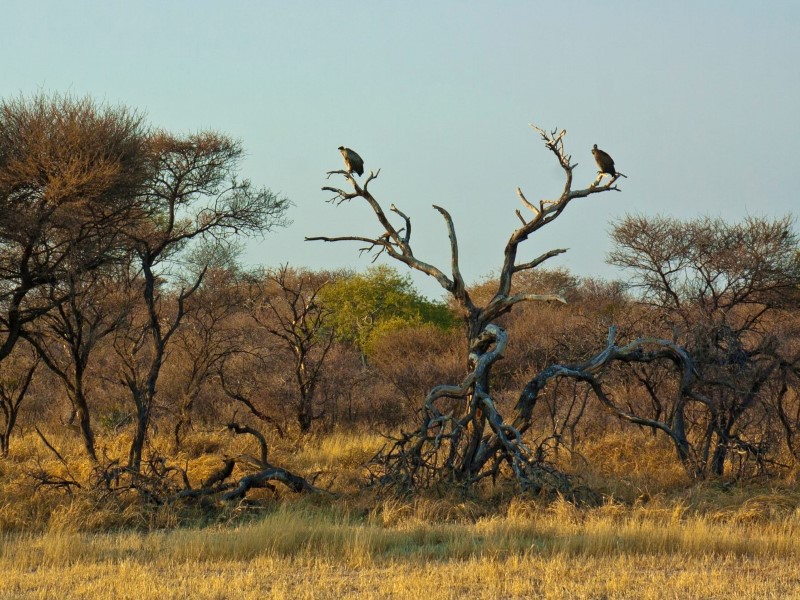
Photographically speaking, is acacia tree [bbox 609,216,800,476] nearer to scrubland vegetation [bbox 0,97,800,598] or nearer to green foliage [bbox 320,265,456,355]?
scrubland vegetation [bbox 0,97,800,598]

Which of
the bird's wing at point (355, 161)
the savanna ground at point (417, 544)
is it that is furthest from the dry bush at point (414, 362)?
the savanna ground at point (417, 544)

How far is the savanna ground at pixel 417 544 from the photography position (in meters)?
6.91

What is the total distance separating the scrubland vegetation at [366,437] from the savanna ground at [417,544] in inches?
1.3

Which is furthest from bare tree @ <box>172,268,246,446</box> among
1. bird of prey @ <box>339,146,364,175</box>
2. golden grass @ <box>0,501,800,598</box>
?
golden grass @ <box>0,501,800,598</box>

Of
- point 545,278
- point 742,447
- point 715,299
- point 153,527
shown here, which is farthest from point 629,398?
point 545,278

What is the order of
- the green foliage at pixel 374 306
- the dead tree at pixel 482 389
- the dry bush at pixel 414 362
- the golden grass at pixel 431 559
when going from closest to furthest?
1. the golden grass at pixel 431 559
2. the dead tree at pixel 482 389
3. the dry bush at pixel 414 362
4. the green foliage at pixel 374 306

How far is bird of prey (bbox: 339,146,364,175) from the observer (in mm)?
12773

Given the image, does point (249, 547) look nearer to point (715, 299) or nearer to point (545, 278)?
point (715, 299)

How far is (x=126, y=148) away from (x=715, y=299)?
406 inches

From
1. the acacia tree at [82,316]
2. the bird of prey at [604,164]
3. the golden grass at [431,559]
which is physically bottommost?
the golden grass at [431,559]

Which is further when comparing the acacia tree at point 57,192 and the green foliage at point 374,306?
the green foliage at point 374,306

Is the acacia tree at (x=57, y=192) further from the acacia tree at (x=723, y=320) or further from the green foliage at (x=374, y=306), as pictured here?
the green foliage at (x=374, y=306)

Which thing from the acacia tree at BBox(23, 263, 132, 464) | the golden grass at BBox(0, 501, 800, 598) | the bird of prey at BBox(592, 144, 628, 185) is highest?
the bird of prey at BBox(592, 144, 628, 185)

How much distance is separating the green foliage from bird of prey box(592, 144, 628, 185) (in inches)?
681
